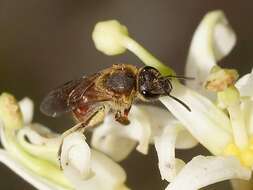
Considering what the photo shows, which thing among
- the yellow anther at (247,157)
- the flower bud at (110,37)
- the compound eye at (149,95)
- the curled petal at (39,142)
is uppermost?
the flower bud at (110,37)

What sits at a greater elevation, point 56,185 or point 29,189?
point 56,185

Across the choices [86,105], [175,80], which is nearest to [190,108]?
[175,80]

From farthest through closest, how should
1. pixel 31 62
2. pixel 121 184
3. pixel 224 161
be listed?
1. pixel 31 62
2. pixel 121 184
3. pixel 224 161

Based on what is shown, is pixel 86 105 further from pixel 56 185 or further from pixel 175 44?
pixel 175 44

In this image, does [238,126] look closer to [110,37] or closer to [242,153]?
[242,153]

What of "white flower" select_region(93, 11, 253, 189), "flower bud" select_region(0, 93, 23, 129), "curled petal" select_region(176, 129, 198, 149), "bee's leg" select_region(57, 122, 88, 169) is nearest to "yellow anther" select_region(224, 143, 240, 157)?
"white flower" select_region(93, 11, 253, 189)

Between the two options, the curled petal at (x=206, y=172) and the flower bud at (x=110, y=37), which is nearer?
the curled petal at (x=206, y=172)

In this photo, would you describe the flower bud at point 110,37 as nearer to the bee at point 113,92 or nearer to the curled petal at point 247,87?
the bee at point 113,92

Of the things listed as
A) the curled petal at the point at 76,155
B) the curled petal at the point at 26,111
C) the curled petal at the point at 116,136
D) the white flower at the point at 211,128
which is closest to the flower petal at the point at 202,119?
the white flower at the point at 211,128

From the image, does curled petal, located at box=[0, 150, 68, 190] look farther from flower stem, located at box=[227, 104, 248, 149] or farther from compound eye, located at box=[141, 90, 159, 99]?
flower stem, located at box=[227, 104, 248, 149]
